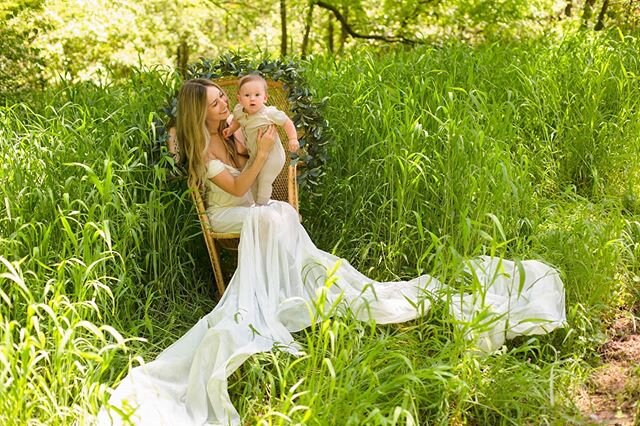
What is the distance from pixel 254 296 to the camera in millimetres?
3416

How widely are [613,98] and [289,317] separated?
2844mm

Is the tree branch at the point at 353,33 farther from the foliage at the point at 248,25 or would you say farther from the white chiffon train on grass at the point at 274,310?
the white chiffon train on grass at the point at 274,310

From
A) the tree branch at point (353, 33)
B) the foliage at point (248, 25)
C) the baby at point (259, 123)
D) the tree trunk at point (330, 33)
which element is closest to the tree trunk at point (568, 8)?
the foliage at point (248, 25)

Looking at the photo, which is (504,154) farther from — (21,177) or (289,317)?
(21,177)

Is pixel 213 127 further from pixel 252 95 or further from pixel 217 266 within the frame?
pixel 217 266

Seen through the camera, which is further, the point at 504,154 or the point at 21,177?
the point at 504,154

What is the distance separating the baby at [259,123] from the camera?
364 cm

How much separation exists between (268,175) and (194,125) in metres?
0.43

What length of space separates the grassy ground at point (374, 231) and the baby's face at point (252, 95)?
546mm

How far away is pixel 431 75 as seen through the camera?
5043 mm

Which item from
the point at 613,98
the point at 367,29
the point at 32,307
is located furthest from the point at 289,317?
the point at 367,29

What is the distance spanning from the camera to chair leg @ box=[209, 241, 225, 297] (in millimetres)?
3701

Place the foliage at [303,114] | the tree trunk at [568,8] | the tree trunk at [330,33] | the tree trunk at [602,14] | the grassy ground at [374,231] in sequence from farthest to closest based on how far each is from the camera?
the tree trunk at [330,33], the tree trunk at [568,8], the tree trunk at [602,14], the foliage at [303,114], the grassy ground at [374,231]

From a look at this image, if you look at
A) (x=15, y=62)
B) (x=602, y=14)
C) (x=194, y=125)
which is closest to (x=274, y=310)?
(x=194, y=125)
